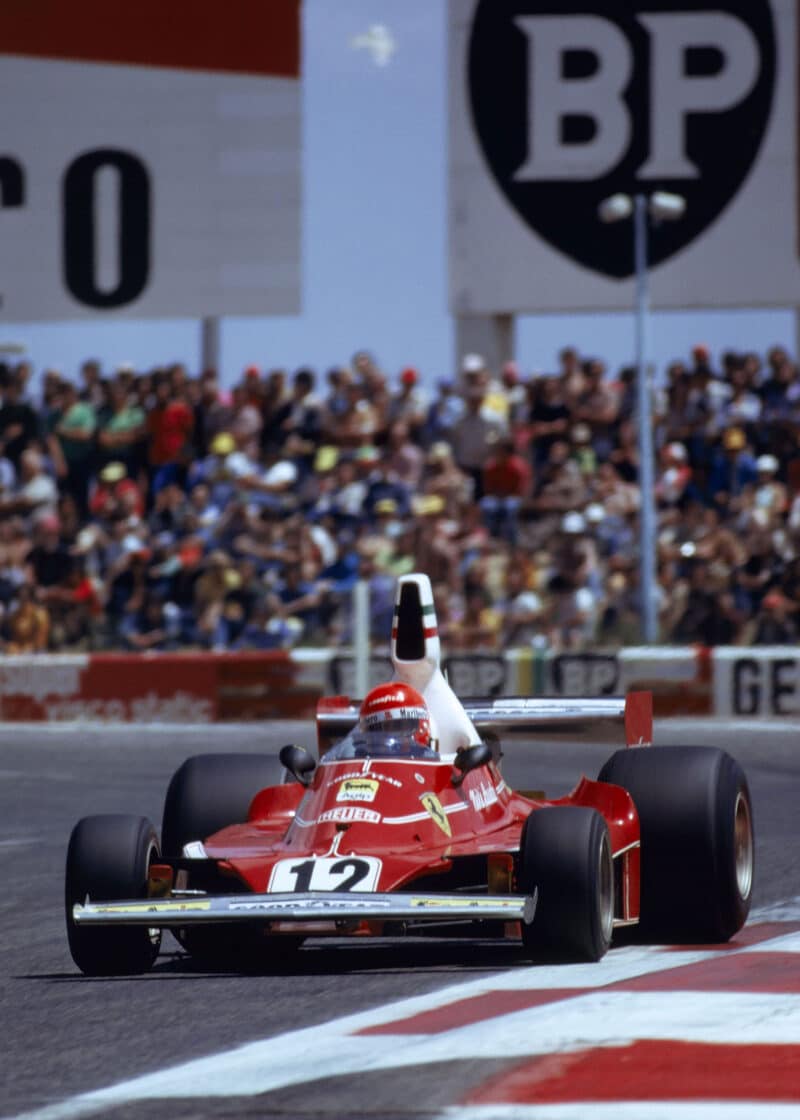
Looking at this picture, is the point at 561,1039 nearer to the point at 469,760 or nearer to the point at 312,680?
the point at 469,760

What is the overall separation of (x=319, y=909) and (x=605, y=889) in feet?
3.12

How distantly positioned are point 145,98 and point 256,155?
1.45 metres

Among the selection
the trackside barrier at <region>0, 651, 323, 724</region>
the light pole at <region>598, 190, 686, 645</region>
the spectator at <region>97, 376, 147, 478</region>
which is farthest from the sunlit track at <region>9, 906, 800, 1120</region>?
the spectator at <region>97, 376, 147, 478</region>

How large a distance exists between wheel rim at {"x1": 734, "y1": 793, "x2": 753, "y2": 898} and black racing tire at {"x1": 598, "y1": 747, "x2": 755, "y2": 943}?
5 centimetres

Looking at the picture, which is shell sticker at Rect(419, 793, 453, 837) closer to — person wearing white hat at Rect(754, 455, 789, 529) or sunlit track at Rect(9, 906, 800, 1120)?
sunlit track at Rect(9, 906, 800, 1120)

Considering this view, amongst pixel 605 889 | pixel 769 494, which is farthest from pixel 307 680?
pixel 605 889

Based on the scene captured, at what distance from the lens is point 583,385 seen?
73.2 feet

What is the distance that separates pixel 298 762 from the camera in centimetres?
886

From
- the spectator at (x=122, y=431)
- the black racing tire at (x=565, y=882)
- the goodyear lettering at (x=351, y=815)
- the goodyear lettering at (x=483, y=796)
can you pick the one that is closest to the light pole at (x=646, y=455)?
the spectator at (x=122, y=431)

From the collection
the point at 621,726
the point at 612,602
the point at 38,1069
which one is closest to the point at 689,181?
the point at 612,602

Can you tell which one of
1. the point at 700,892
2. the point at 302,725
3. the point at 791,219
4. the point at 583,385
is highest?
the point at 791,219

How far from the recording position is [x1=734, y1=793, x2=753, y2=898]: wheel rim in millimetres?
8516

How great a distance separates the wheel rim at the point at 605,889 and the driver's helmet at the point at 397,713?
0.93 metres

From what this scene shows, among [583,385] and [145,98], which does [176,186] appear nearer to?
[145,98]
